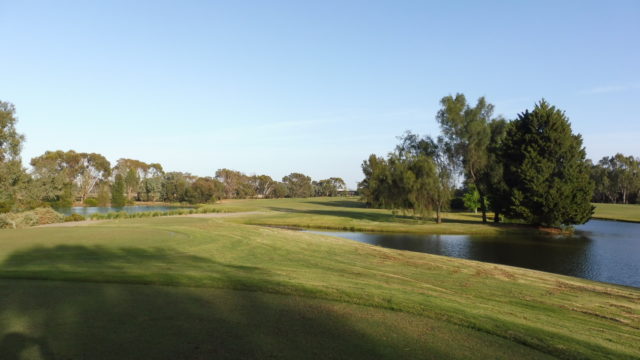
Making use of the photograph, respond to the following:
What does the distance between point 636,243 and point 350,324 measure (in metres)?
42.6

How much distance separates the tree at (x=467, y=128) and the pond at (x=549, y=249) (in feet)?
40.7

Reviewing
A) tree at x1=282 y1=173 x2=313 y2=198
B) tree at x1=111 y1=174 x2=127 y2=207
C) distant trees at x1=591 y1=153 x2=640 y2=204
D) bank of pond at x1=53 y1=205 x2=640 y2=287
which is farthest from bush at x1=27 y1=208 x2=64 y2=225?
tree at x1=282 y1=173 x2=313 y2=198

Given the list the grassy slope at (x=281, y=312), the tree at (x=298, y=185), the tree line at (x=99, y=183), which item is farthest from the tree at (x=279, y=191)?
the grassy slope at (x=281, y=312)

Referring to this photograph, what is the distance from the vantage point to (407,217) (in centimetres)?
5741

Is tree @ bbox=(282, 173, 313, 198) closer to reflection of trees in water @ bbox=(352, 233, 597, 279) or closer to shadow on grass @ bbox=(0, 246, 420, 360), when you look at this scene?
reflection of trees in water @ bbox=(352, 233, 597, 279)

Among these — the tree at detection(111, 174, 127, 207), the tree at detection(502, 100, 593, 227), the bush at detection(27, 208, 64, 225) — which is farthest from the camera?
the tree at detection(111, 174, 127, 207)

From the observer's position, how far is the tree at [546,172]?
142 feet

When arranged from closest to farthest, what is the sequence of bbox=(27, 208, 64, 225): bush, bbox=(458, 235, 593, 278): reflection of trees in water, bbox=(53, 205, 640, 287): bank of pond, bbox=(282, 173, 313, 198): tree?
bbox=(53, 205, 640, 287): bank of pond
bbox=(458, 235, 593, 278): reflection of trees in water
bbox=(27, 208, 64, 225): bush
bbox=(282, 173, 313, 198): tree

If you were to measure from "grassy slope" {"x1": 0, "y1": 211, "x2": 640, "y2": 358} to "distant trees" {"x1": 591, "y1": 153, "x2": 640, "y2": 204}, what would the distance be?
127 meters

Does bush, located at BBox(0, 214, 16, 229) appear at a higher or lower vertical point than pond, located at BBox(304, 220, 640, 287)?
higher

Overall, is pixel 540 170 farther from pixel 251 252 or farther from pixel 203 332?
pixel 203 332

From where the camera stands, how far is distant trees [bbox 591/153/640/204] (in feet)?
378

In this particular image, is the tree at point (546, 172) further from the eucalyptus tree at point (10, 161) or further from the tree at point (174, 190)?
the tree at point (174, 190)

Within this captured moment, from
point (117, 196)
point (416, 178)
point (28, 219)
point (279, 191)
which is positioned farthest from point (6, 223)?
point (279, 191)
